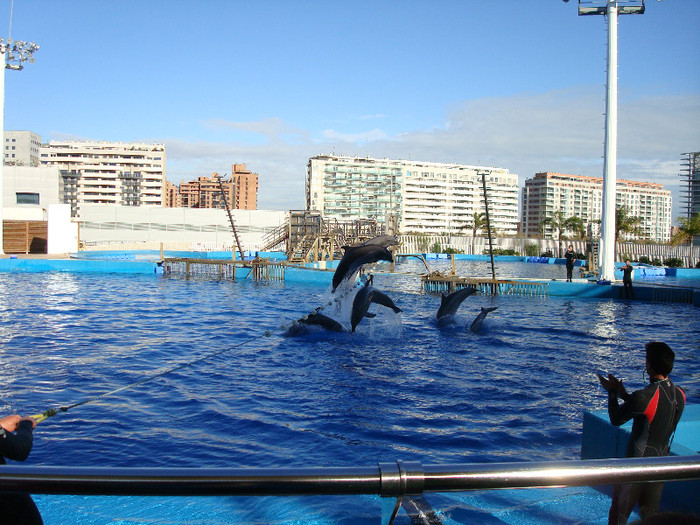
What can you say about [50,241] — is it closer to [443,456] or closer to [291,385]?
[291,385]

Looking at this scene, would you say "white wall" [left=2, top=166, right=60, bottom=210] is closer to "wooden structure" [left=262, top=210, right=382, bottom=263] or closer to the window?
the window

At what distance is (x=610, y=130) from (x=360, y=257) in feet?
61.6

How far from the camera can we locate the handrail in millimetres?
1649

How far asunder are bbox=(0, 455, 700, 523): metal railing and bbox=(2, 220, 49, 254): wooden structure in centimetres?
4593

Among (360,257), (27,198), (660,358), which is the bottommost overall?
(660,358)

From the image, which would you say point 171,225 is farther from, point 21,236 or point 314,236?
point 314,236

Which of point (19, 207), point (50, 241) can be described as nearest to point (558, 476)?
point (50, 241)

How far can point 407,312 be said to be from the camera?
20.8m

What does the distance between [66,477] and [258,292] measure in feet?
84.8

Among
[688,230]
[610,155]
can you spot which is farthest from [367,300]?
[688,230]

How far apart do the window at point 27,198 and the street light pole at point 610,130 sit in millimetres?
47023

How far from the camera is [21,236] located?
42.4m

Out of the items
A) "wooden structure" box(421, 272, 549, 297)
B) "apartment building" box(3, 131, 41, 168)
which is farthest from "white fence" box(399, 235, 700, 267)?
"apartment building" box(3, 131, 41, 168)

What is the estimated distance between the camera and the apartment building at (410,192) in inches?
4966
